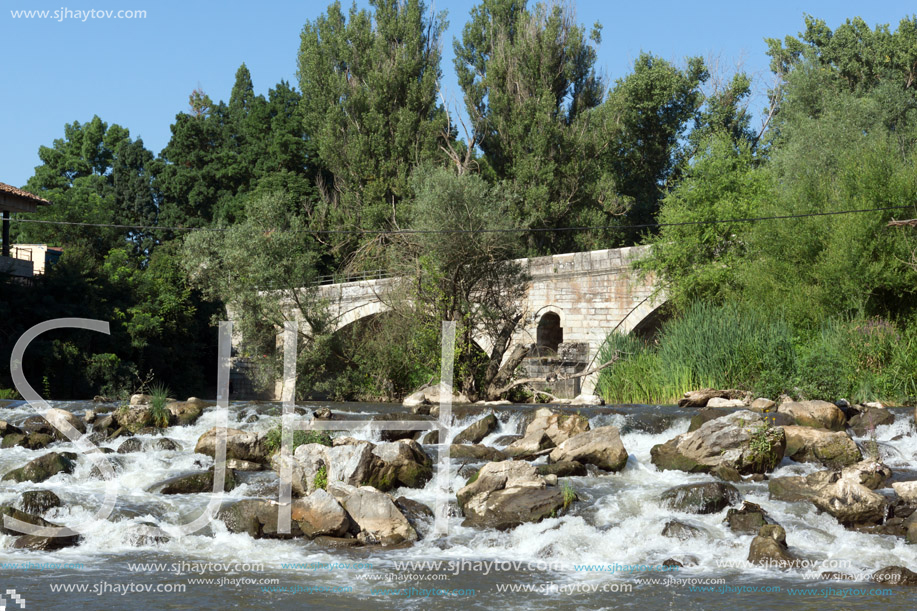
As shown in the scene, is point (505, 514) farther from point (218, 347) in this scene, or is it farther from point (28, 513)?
point (218, 347)

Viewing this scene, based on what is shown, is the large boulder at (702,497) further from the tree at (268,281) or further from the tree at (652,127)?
the tree at (652,127)

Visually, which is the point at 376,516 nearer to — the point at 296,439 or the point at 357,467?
the point at 357,467

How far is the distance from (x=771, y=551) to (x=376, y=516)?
3977 millimetres

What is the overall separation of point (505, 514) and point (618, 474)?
2.35 metres

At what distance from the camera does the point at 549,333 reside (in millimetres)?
25516

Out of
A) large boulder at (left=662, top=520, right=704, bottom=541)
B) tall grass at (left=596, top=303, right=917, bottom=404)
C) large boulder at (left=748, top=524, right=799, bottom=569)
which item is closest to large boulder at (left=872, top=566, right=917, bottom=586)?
large boulder at (left=748, top=524, right=799, bottom=569)

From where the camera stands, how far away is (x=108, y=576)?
824cm

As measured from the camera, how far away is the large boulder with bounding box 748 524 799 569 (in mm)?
8406

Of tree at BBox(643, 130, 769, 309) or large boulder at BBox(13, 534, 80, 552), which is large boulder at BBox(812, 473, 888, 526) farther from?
tree at BBox(643, 130, 769, 309)

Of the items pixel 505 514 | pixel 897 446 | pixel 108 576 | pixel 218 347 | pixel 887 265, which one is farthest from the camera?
pixel 218 347

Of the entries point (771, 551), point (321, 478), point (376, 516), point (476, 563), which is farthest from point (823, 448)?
point (321, 478)

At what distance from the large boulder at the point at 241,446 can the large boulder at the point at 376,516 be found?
280cm

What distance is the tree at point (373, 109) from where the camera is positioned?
3078 centimetres

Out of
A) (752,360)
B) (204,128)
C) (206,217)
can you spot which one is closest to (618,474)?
(752,360)
